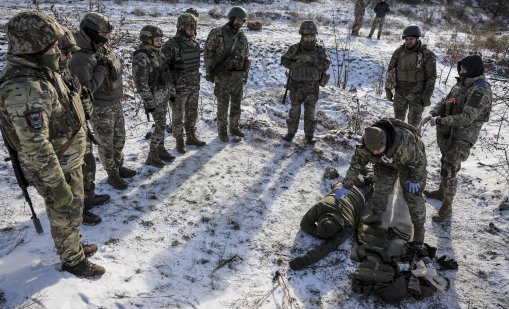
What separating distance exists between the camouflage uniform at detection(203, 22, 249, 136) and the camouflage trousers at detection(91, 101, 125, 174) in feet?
6.71

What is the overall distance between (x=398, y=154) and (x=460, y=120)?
135cm

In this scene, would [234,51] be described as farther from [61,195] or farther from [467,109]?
[61,195]

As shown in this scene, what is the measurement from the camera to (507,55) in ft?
45.8

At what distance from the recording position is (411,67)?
609cm

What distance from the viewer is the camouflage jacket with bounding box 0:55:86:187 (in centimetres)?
262

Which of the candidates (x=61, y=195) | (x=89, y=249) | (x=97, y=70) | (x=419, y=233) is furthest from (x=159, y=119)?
(x=419, y=233)

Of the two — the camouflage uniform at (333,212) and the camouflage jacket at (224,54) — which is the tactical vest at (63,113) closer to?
the camouflage uniform at (333,212)

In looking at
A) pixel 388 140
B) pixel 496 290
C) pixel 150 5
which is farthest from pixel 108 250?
pixel 150 5

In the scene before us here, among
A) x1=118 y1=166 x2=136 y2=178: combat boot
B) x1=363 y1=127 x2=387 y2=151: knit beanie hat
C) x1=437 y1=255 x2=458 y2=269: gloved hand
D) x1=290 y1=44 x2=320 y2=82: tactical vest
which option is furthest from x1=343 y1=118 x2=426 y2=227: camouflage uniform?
x1=118 y1=166 x2=136 y2=178: combat boot

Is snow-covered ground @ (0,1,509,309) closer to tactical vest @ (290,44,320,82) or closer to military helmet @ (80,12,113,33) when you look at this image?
tactical vest @ (290,44,320,82)

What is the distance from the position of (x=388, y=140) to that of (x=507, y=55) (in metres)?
13.8

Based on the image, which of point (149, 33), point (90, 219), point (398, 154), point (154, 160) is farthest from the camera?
point (154, 160)

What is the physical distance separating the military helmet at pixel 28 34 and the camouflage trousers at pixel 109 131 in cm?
183

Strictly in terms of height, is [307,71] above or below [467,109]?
above
